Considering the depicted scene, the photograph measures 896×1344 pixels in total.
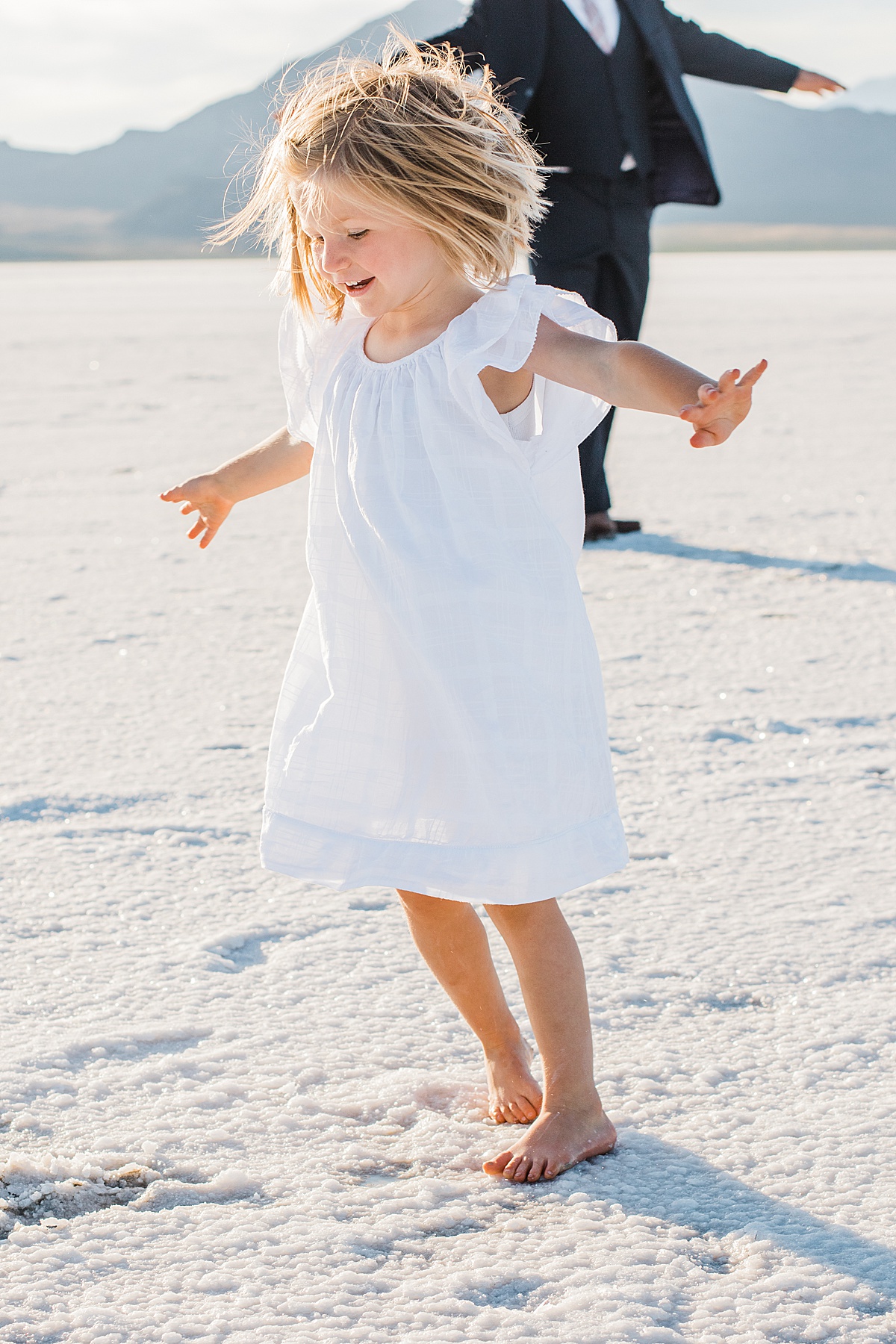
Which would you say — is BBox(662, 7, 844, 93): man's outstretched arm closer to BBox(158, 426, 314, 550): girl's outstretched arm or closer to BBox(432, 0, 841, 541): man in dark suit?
BBox(432, 0, 841, 541): man in dark suit

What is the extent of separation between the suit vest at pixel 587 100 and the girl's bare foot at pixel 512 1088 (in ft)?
8.99

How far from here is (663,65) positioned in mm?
3611

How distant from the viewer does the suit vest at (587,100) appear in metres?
3.51

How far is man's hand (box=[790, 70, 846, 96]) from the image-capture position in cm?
365

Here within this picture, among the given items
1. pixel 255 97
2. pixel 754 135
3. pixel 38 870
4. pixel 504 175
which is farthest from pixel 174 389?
pixel 754 135

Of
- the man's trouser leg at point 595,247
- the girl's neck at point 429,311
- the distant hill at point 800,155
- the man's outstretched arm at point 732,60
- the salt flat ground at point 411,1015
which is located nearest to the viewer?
the salt flat ground at point 411,1015

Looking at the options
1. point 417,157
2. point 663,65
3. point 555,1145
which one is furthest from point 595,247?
point 555,1145

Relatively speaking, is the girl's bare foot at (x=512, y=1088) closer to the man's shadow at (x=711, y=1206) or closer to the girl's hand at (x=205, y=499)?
the man's shadow at (x=711, y=1206)

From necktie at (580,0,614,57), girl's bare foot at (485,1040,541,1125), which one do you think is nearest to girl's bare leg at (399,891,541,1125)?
girl's bare foot at (485,1040,541,1125)

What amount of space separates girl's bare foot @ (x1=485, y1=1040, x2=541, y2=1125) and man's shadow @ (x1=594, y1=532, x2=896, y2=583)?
7.37 feet

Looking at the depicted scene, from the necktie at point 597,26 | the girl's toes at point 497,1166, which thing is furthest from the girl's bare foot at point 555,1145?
the necktie at point 597,26

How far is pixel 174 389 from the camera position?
7.32 meters

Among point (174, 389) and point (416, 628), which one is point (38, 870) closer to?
point (416, 628)

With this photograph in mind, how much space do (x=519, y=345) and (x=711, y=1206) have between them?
80cm
